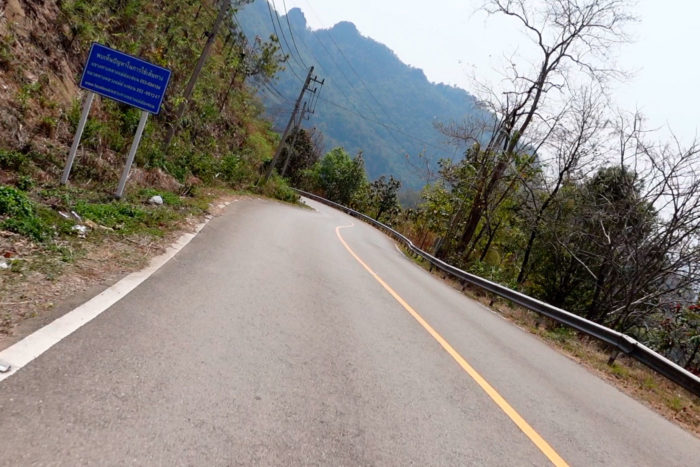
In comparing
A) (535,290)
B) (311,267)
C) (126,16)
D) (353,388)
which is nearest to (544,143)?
(535,290)

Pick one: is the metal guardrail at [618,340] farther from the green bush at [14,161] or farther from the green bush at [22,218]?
the green bush at [14,161]

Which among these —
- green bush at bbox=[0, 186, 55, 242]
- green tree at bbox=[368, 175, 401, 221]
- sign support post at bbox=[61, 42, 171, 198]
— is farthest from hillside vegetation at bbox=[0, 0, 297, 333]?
green tree at bbox=[368, 175, 401, 221]

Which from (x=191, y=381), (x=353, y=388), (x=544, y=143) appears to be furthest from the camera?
(x=544, y=143)

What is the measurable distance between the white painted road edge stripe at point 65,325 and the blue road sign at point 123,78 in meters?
4.40

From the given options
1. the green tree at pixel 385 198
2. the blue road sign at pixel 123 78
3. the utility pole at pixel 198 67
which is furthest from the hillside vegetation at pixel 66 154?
the green tree at pixel 385 198

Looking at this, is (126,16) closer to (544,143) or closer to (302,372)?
(302,372)

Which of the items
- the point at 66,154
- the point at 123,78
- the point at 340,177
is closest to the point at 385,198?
the point at 340,177

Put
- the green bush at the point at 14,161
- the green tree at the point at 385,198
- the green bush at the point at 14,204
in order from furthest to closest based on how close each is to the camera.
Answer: the green tree at the point at 385,198
the green bush at the point at 14,161
the green bush at the point at 14,204

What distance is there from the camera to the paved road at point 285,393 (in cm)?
261

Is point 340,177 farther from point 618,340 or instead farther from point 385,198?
point 618,340

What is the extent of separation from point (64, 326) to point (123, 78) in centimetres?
643

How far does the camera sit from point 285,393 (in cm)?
356

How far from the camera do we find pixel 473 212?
23328 mm

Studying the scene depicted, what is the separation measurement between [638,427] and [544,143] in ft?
65.4
